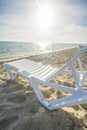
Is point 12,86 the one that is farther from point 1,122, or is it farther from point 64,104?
point 64,104

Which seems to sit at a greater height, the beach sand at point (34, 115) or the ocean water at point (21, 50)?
the beach sand at point (34, 115)

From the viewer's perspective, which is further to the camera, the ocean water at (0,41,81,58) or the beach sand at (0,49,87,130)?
the ocean water at (0,41,81,58)

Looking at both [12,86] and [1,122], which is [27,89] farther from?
[1,122]

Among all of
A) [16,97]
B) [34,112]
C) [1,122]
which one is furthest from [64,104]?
[16,97]

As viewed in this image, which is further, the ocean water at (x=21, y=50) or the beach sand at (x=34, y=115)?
the ocean water at (x=21, y=50)

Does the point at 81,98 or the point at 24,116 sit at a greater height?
the point at 81,98

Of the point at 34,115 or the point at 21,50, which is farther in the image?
the point at 21,50

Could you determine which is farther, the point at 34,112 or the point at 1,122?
the point at 34,112

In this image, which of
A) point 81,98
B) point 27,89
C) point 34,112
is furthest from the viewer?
point 27,89

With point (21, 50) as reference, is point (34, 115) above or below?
above

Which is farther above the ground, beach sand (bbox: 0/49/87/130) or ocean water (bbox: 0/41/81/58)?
beach sand (bbox: 0/49/87/130)

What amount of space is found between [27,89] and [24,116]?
1378mm

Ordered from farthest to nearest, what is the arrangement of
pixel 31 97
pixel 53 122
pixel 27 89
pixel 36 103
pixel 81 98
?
pixel 27 89
pixel 31 97
pixel 36 103
pixel 53 122
pixel 81 98

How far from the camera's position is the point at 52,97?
390 cm
